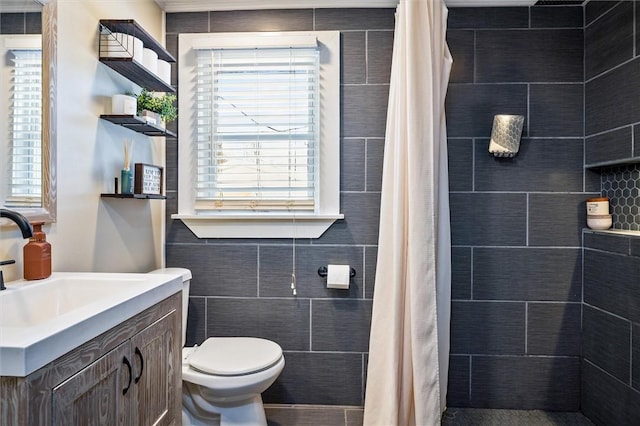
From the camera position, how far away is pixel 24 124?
1237mm

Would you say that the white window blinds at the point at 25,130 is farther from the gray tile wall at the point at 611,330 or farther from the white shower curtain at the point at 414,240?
the gray tile wall at the point at 611,330

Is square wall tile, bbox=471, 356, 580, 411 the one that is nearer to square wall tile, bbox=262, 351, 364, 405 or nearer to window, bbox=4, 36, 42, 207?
square wall tile, bbox=262, 351, 364, 405

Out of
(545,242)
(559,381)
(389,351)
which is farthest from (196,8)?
(559,381)

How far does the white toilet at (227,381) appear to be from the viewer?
1.62 meters

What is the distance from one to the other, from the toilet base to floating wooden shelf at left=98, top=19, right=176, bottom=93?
4.80 ft

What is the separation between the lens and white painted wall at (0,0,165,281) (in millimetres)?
1404

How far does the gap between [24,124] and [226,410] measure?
1.41m

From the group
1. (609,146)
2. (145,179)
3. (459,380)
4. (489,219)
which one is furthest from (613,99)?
(145,179)

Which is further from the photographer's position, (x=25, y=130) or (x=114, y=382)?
(x=25, y=130)

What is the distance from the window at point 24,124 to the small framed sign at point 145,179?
496 mm

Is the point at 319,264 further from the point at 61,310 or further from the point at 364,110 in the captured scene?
the point at 61,310

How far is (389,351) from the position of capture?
1.82m

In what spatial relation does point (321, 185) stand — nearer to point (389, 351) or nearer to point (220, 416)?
point (389, 351)

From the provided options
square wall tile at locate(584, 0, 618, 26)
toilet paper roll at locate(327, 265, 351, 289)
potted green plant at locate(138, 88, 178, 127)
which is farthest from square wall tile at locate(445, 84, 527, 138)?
potted green plant at locate(138, 88, 178, 127)
